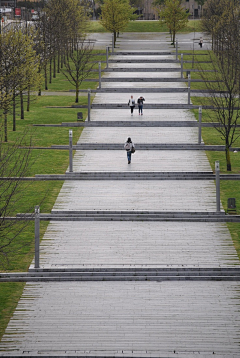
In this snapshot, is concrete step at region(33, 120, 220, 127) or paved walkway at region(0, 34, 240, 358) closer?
paved walkway at region(0, 34, 240, 358)

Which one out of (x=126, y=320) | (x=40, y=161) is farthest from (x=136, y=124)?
(x=126, y=320)

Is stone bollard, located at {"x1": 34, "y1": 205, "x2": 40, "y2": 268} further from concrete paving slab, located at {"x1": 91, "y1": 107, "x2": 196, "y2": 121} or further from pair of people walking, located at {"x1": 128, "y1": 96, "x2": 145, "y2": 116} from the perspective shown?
pair of people walking, located at {"x1": 128, "y1": 96, "x2": 145, "y2": 116}

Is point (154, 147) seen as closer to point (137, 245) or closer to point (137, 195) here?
point (137, 195)

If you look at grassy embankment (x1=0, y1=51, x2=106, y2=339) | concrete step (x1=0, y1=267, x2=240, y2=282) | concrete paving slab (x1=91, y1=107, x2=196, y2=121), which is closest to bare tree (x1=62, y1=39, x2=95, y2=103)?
grassy embankment (x1=0, y1=51, x2=106, y2=339)

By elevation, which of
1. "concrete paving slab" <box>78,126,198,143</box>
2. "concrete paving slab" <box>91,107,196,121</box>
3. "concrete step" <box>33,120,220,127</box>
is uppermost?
"concrete paving slab" <box>91,107,196,121</box>

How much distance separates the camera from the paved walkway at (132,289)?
17.1 metres

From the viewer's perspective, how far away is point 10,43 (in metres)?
42.2

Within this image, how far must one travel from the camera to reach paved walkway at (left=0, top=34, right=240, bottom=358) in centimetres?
1706

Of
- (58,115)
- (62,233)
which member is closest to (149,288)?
(62,233)

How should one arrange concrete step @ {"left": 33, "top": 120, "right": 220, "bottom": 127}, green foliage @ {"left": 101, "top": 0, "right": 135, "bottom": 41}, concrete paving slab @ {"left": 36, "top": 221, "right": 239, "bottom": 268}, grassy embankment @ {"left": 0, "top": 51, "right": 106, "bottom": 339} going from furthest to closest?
green foliage @ {"left": 101, "top": 0, "right": 135, "bottom": 41} → concrete step @ {"left": 33, "top": 120, "right": 220, "bottom": 127} → concrete paving slab @ {"left": 36, "top": 221, "right": 239, "bottom": 268} → grassy embankment @ {"left": 0, "top": 51, "right": 106, "bottom": 339}

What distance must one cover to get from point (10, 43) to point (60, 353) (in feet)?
95.3

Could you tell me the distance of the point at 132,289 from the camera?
2027cm

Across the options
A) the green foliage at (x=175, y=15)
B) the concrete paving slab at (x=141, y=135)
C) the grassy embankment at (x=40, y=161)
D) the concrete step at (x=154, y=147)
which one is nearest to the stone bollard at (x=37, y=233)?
the grassy embankment at (x=40, y=161)

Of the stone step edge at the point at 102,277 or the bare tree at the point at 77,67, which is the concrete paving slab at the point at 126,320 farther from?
the bare tree at the point at 77,67
